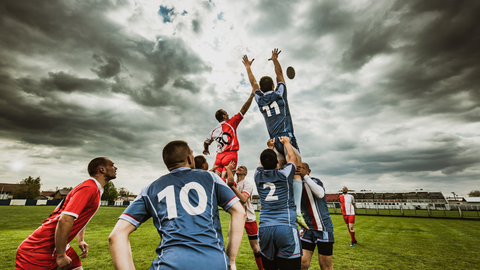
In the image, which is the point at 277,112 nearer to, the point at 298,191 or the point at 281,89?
the point at 281,89

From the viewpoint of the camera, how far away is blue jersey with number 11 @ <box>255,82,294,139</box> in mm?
4770

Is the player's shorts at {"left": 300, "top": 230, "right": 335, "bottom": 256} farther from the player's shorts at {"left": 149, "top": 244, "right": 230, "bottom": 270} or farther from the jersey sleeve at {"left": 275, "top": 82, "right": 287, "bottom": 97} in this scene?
the player's shorts at {"left": 149, "top": 244, "right": 230, "bottom": 270}

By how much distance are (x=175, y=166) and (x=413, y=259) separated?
10.5 meters

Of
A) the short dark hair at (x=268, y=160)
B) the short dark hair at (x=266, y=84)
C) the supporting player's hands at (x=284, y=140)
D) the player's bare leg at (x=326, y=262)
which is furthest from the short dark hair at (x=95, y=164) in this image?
the player's bare leg at (x=326, y=262)

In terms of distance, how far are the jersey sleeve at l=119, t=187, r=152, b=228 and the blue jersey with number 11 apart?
320 centimetres

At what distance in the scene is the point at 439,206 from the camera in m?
51.1

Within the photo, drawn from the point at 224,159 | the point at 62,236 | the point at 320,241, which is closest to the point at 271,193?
the point at 320,241

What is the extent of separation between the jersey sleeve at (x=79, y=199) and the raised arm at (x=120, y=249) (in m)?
1.65

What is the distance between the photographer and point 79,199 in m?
3.19

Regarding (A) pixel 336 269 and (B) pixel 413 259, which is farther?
(B) pixel 413 259

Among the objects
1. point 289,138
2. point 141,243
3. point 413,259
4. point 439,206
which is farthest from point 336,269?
point 439,206

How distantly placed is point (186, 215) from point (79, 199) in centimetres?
221

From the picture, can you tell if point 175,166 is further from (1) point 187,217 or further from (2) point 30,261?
(2) point 30,261

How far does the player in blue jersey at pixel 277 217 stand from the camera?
365 centimetres
